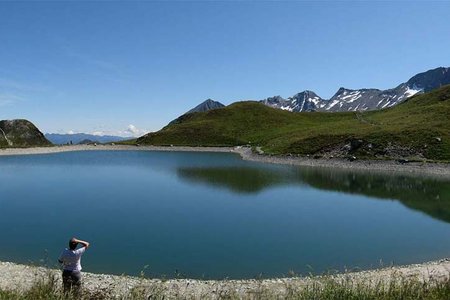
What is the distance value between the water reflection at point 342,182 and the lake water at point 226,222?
258 millimetres

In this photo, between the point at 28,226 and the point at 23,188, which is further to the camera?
the point at 23,188

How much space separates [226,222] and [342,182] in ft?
129

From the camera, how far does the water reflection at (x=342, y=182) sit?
58.8 meters

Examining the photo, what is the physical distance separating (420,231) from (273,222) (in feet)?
47.1

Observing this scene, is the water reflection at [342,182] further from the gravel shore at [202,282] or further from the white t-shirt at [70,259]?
the white t-shirt at [70,259]

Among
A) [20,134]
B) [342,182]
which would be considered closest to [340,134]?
[342,182]

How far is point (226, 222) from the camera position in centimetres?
4278

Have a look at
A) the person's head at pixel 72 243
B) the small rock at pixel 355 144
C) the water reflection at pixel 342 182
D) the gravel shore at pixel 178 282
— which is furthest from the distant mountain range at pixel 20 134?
the person's head at pixel 72 243

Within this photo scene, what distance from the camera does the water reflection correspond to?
58.8m

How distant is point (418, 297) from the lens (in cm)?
1391

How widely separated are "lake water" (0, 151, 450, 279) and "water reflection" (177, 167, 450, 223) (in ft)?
0.85

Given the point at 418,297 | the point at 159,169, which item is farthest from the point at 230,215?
the point at 159,169

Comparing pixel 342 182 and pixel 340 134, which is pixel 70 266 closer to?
pixel 342 182

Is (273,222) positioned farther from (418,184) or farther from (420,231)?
(418,184)
